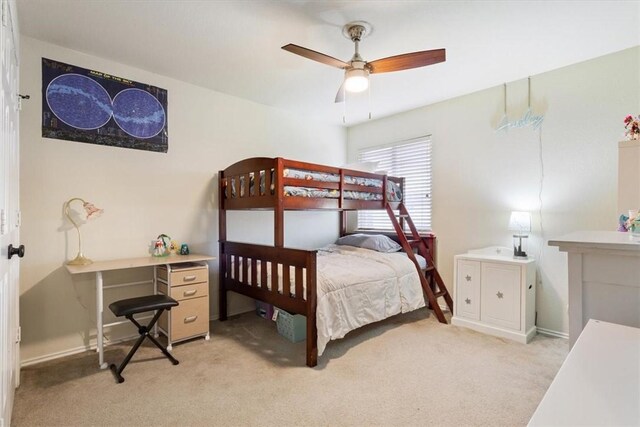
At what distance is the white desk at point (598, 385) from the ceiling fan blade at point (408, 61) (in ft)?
5.85

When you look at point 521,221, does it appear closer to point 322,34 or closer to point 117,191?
point 322,34

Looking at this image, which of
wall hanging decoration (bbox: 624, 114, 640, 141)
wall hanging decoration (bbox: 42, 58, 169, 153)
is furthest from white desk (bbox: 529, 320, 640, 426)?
wall hanging decoration (bbox: 42, 58, 169, 153)

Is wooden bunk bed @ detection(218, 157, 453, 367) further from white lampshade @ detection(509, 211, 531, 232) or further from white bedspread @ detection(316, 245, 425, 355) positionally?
white lampshade @ detection(509, 211, 531, 232)

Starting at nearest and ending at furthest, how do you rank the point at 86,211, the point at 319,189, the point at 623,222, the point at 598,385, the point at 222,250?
the point at 598,385 < the point at 623,222 < the point at 86,211 < the point at 319,189 < the point at 222,250

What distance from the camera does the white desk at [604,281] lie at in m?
1.04

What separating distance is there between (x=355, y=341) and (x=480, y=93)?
9.65 feet

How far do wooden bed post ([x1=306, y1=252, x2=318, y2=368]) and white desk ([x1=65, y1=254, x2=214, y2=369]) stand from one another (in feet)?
3.63

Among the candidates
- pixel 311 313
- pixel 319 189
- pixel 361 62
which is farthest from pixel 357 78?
pixel 311 313

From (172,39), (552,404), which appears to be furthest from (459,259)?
(172,39)

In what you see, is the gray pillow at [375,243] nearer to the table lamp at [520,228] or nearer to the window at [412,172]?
the window at [412,172]

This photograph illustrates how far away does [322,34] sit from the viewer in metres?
2.36

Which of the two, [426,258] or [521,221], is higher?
[521,221]

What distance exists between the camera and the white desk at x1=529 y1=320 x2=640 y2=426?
60cm

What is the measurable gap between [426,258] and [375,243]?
24.7 inches
